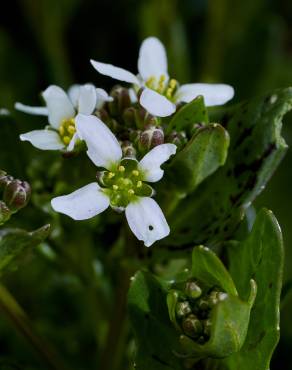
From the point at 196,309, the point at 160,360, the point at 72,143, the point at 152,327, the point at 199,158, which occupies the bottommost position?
the point at 160,360

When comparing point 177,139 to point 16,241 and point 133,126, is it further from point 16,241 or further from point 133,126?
point 16,241

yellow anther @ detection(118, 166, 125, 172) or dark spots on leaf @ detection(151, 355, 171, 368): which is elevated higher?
yellow anther @ detection(118, 166, 125, 172)

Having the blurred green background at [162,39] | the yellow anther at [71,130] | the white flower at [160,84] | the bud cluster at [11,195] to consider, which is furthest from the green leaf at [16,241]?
the blurred green background at [162,39]

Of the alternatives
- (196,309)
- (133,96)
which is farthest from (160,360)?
(133,96)

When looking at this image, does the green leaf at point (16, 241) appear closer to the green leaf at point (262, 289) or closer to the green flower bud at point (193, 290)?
the green flower bud at point (193, 290)

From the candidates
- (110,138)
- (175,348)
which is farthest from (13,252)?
(175,348)

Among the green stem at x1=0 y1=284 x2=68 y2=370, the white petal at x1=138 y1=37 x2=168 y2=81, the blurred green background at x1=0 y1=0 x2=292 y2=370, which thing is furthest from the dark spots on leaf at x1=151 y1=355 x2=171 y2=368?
the blurred green background at x1=0 y1=0 x2=292 y2=370

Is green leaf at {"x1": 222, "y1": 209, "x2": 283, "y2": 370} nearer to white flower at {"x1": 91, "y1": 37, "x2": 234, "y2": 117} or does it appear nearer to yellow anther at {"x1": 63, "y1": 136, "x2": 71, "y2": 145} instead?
white flower at {"x1": 91, "y1": 37, "x2": 234, "y2": 117}
